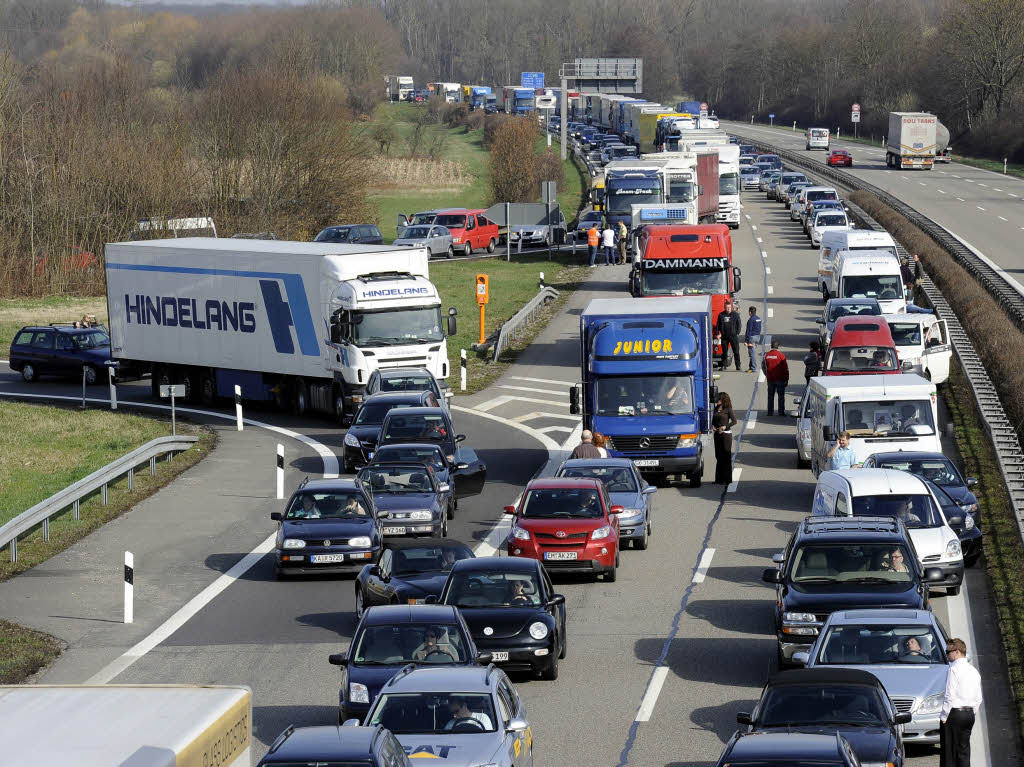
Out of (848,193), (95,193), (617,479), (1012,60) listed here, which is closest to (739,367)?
(617,479)

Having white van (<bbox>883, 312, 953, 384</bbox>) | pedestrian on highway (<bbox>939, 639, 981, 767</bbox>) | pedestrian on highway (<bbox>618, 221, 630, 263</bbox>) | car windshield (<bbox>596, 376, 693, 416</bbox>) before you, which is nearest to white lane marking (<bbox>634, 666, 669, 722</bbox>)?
pedestrian on highway (<bbox>939, 639, 981, 767</bbox>)

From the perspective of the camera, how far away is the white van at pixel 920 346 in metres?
37.2

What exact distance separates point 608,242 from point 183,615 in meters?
42.0

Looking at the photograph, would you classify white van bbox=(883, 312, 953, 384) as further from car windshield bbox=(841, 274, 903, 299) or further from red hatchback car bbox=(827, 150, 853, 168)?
red hatchback car bbox=(827, 150, 853, 168)

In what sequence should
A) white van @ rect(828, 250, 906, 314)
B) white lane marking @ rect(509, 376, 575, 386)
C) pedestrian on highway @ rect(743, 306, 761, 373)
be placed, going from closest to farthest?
pedestrian on highway @ rect(743, 306, 761, 373), white lane marking @ rect(509, 376, 575, 386), white van @ rect(828, 250, 906, 314)

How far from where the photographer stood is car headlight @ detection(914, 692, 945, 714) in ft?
48.2

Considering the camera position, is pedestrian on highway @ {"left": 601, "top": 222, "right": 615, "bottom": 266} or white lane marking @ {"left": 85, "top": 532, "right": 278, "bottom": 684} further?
pedestrian on highway @ {"left": 601, "top": 222, "right": 615, "bottom": 266}

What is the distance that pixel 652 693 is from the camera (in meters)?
17.0

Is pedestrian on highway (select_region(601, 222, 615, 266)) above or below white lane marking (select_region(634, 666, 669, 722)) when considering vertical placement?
above

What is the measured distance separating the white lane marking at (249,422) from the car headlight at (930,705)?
17.1 m

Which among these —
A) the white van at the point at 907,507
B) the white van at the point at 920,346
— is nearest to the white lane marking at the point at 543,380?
the white van at the point at 920,346

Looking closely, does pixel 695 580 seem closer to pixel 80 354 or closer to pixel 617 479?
pixel 617 479

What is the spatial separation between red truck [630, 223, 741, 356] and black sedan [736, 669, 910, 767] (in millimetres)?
27558

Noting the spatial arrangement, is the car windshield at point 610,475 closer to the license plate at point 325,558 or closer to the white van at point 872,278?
the license plate at point 325,558
